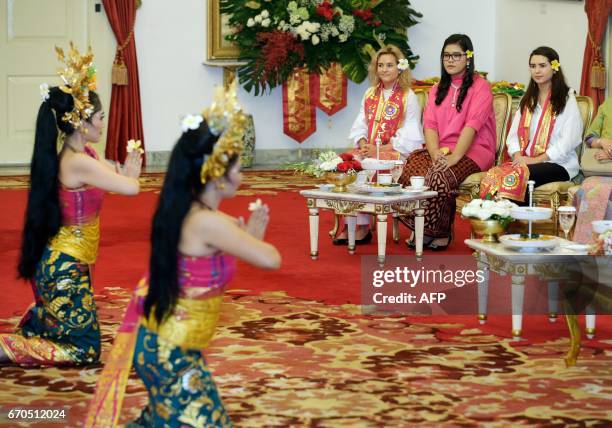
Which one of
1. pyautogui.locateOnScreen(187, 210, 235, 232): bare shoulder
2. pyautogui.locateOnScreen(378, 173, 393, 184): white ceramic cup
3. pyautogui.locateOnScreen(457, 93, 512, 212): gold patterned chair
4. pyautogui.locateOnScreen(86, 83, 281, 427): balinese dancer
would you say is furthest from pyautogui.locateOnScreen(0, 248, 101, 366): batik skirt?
pyautogui.locateOnScreen(457, 93, 512, 212): gold patterned chair

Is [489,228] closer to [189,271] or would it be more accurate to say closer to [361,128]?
[189,271]

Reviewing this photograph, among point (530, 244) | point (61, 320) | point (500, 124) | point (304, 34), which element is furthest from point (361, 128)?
point (61, 320)

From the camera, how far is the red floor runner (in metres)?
5.88

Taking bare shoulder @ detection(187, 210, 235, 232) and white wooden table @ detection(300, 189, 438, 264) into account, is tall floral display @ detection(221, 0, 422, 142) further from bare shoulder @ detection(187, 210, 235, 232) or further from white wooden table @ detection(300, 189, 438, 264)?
bare shoulder @ detection(187, 210, 235, 232)

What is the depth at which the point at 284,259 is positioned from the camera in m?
7.11

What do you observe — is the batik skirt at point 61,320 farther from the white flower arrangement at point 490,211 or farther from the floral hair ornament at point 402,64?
the floral hair ornament at point 402,64

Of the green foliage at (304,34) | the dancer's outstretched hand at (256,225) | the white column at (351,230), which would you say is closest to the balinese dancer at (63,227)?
the dancer's outstretched hand at (256,225)

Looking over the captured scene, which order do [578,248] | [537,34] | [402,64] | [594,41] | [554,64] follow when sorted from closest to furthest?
[578,248] → [554,64] → [402,64] → [594,41] → [537,34]

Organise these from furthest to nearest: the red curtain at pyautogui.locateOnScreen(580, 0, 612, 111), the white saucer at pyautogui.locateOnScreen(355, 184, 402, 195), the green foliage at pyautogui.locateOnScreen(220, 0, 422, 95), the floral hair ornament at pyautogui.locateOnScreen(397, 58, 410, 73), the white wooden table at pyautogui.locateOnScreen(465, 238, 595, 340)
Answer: the green foliage at pyautogui.locateOnScreen(220, 0, 422, 95) → the red curtain at pyautogui.locateOnScreen(580, 0, 612, 111) → the floral hair ornament at pyautogui.locateOnScreen(397, 58, 410, 73) → the white saucer at pyautogui.locateOnScreen(355, 184, 402, 195) → the white wooden table at pyautogui.locateOnScreen(465, 238, 595, 340)

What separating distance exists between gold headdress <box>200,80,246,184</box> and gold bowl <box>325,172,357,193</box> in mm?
3742

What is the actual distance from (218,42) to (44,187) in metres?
7.95

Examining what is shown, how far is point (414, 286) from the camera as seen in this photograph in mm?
6238

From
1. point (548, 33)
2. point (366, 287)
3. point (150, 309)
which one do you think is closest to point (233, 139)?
point (150, 309)

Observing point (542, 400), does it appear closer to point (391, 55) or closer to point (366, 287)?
point (366, 287)
